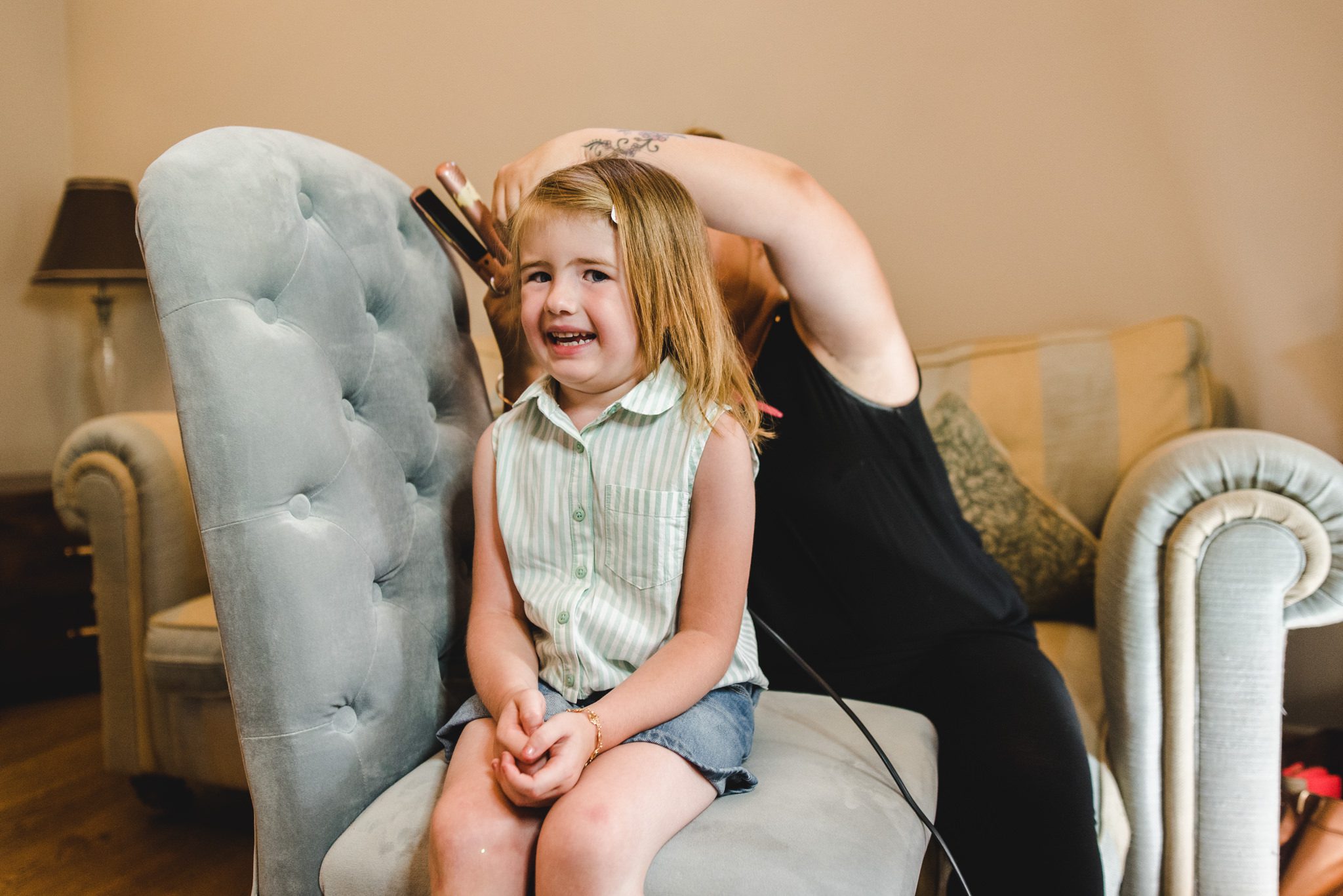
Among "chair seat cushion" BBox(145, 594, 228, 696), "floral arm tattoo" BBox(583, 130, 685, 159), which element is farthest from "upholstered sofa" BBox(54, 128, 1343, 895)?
"chair seat cushion" BBox(145, 594, 228, 696)

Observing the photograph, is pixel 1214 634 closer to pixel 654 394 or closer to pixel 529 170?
pixel 654 394

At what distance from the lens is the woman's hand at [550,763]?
2.12ft

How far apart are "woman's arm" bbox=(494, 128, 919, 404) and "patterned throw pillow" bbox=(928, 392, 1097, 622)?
0.56m

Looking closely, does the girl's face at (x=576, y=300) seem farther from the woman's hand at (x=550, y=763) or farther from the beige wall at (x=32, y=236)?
the beige wall at (x=32, y=236)

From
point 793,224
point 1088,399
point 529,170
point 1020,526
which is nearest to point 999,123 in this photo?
point 1088,399

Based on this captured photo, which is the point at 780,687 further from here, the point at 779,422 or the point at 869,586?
the point at 779,422

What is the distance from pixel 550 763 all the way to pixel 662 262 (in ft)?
1.51

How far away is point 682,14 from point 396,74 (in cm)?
84

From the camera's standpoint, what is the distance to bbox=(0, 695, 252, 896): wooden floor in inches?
54.8

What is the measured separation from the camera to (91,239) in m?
2.45

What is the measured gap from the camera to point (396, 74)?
2275mm

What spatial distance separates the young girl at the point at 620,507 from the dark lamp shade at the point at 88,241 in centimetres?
216

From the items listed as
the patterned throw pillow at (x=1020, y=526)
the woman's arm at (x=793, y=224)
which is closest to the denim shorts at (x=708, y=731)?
the woman's arm at (x=793, y=224)

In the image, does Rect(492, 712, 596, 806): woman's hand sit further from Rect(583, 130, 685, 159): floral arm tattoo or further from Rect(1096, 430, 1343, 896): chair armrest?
Rect(1096, 430, 1343, 896): chair armrest
